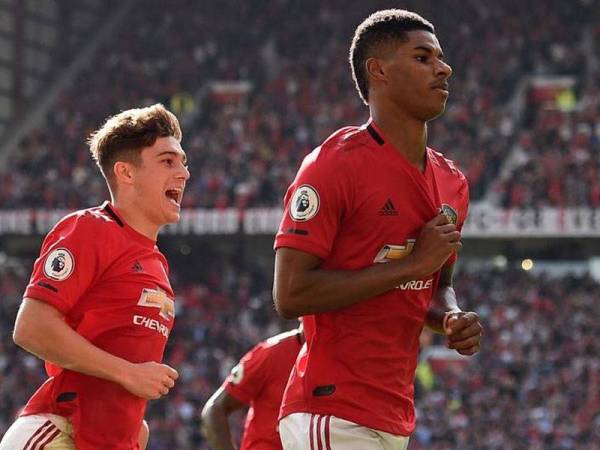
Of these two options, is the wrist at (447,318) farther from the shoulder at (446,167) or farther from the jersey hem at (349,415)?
the shoulder at (446,167)

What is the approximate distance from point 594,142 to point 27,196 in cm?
1310

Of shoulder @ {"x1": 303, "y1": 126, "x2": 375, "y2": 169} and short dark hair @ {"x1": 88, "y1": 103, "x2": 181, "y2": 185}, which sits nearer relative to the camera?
shoulder @ {"x1": 303, "y1": 126, "x2": 375, "y2": 169}

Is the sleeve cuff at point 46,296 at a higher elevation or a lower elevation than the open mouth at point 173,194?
lower

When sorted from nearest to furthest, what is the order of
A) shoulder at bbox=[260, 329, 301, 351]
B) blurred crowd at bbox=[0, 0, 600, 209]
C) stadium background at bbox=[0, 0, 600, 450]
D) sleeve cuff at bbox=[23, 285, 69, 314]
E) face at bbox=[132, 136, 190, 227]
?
sleeve cuff at bbox=[23, 285, 69, 314] < face at bbox=[132, 136, 190, 227] < shoulder at bbox=[260, 329, 301, 351] < stadium background at bbox=[0, 0, 600, 450] < blurred crowd at bbox=[0, 0, 600, 209]

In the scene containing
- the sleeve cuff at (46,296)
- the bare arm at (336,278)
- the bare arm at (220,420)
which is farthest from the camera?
the bare arm at (220,420)

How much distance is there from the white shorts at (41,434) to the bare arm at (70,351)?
279 mm

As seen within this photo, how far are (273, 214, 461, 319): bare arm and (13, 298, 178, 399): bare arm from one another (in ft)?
2.02

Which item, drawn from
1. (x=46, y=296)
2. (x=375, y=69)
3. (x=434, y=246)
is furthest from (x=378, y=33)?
(x=46, y=296)

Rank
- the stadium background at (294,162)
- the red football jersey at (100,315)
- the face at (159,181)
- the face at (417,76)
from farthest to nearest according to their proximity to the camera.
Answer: the stadium background at (294,162) → the face at (159,181) → the red football jersey at (100,315) → the face at (417,76)

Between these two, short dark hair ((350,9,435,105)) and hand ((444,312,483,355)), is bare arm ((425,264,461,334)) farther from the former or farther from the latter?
short dark hair ((350,9,435,105))

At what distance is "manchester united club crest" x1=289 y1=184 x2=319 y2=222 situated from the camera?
14.0 feet

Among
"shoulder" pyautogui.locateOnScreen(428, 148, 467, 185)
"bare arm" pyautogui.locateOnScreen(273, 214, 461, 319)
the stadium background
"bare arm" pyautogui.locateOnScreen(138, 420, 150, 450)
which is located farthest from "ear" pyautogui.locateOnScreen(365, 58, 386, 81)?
the stadium background

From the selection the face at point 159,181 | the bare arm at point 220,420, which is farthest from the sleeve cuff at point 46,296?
the bare arm at point 220,420

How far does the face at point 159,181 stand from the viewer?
4.98 m
